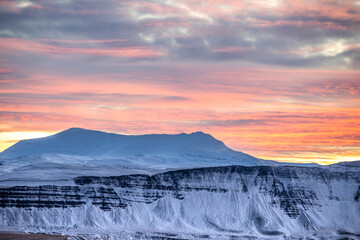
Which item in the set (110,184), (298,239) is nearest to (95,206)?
(110,184)

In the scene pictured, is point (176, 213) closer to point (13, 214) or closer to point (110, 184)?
point (110, 184)

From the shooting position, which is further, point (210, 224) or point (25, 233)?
point (210, 224)

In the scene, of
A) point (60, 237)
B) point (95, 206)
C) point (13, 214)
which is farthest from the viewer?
point (95, 206)

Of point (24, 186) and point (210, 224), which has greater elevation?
point (24, 186)

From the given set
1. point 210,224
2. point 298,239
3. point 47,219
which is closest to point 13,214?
point 47,219

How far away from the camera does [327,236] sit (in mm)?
198750

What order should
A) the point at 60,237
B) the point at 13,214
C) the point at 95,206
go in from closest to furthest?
the point at 60,237, the point at 13,214, the point at 95,206

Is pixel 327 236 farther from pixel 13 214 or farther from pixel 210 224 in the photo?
pixel 13 214

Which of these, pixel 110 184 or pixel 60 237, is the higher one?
pixel 110 184

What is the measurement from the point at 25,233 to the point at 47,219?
17.0 meters

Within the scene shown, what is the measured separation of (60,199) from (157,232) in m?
28.9

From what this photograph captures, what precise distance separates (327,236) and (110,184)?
67.5 meters

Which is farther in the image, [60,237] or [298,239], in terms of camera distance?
[298,239]

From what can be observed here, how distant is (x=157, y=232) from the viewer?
18125 centimetres
